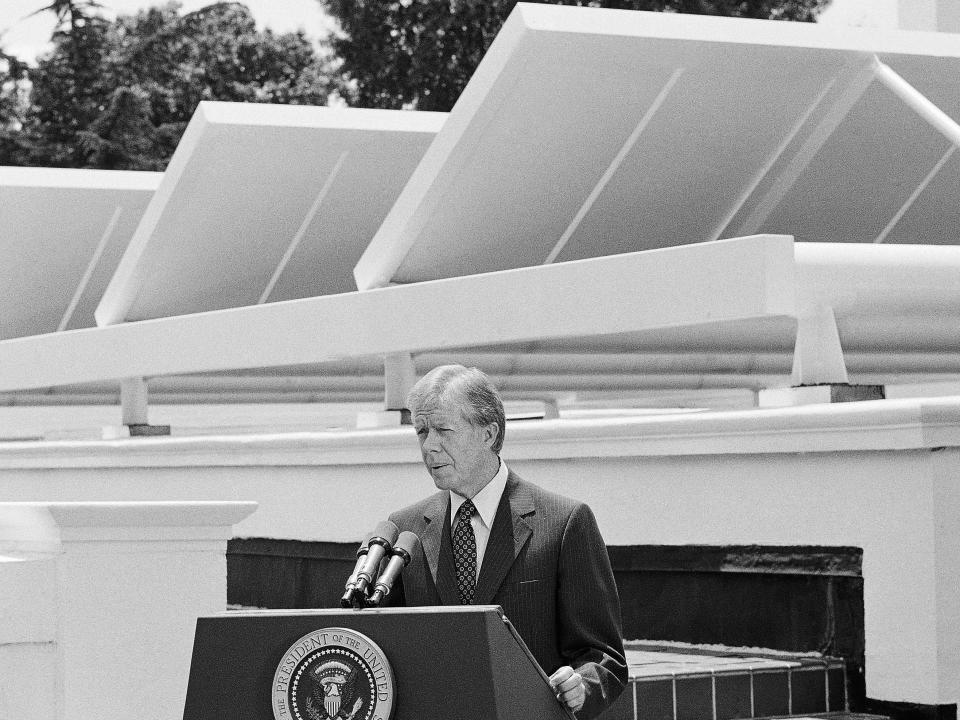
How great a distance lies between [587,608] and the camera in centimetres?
396

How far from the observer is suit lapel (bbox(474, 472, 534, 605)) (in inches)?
157

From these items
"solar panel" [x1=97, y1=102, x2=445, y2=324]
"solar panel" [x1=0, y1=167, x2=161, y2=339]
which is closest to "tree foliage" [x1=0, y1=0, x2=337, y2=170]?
"solar panel" [x1=0, y1=167, x2=161, y2=339]

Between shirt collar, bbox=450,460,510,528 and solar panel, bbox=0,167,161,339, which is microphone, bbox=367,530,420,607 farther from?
solar panel, bbox=0,167,161,339

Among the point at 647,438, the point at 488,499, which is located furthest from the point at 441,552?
the point at 647,438

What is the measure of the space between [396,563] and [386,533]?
16 cm

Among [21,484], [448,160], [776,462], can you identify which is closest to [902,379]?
[448,160]

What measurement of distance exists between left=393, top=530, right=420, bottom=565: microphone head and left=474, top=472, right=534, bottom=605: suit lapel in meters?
0.17

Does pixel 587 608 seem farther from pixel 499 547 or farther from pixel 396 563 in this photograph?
pixel 396 563

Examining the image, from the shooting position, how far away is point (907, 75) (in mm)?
10109

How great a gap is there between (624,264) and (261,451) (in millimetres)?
3808

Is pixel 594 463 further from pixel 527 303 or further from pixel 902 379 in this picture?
pixel 902 379

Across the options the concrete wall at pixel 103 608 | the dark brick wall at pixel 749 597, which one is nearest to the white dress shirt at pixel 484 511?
the concrete wall at pixel 103 608

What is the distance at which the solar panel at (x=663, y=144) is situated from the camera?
29.9 ft

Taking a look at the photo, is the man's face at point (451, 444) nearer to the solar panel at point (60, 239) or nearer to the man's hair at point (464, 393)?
the man's hair at point (464, 393)
